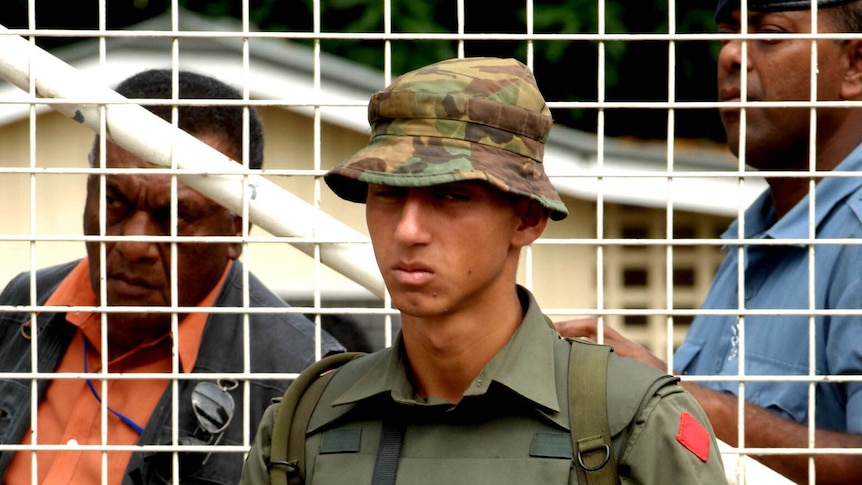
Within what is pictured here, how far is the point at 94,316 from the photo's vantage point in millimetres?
3078

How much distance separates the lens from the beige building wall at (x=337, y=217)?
258 inches

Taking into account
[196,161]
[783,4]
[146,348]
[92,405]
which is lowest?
[92,405]

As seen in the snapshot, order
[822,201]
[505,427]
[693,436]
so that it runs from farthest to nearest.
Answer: [822,201]
[505,427]
[693,436]

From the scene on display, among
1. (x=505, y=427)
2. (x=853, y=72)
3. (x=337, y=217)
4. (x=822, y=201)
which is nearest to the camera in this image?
(x=505, y=427)

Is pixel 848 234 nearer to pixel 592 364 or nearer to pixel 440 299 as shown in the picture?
pixel 592 364

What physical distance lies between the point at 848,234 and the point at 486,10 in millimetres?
5328

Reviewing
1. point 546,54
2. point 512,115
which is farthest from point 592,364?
point 546,54

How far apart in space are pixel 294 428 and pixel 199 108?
1324 mm

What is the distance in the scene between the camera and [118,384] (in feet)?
9.91

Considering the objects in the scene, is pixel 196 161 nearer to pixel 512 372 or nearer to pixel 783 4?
pixel 512 372

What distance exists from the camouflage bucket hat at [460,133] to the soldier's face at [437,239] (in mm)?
44

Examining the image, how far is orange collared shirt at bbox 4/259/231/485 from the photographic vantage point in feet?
9.51

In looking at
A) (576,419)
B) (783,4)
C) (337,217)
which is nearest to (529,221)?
(576,419)

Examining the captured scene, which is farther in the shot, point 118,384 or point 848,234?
point 118,384
